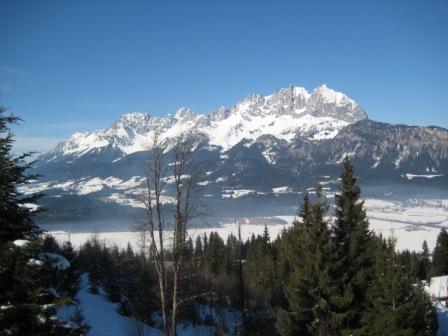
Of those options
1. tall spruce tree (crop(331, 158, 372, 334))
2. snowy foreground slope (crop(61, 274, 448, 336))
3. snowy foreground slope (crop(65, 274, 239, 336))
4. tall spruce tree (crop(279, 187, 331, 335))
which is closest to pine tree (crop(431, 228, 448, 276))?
snowy foreground slope (crop(61, 274, 448, 336))

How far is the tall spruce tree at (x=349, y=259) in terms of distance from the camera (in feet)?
68.9

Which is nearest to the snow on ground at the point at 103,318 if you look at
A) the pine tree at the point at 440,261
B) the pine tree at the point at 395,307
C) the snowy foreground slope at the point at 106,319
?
the snowy foreground slope at the point at 106,319

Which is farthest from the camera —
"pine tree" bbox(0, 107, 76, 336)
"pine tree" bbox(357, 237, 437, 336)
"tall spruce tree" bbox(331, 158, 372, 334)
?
"tall spruce tree" bbox(331, 158, 372, 334)

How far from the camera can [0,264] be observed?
26.4 ft

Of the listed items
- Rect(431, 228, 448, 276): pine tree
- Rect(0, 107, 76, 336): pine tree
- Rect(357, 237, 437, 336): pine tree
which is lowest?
Rect(431, 228, 448, 276): pine tree

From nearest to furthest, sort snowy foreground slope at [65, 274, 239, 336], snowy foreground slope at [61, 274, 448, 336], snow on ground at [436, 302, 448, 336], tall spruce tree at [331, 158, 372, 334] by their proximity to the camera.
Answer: tall spruce tree at [331, 158, 372, 334] → snow on ground at [436, 302, 448, 336] → snowy foreground slope at [61, 274, 448, 336] → snowy foreground slope at [65, 274, 239, 336]

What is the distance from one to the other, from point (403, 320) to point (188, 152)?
39.2ft

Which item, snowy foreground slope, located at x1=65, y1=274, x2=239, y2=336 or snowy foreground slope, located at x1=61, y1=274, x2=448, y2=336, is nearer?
snowy foreground slope, located at x1=61, y1=274, x2=448, y2=336

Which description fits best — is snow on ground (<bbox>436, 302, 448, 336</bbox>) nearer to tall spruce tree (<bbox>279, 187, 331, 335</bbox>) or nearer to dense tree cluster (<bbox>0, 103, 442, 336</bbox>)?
dense tree cluster (<bbox>0, 103, 442, 336</bbox>)

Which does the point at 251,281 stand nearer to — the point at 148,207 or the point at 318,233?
the point at 318,233

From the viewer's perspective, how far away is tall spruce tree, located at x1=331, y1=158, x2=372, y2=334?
21.0 meters

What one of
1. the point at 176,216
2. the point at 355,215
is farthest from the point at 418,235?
the point at 176,216

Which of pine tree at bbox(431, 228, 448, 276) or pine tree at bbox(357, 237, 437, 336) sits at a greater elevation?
pine tree at bbox(357, 237, 437, 336)

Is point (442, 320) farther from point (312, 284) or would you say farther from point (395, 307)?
point (395, 307)
